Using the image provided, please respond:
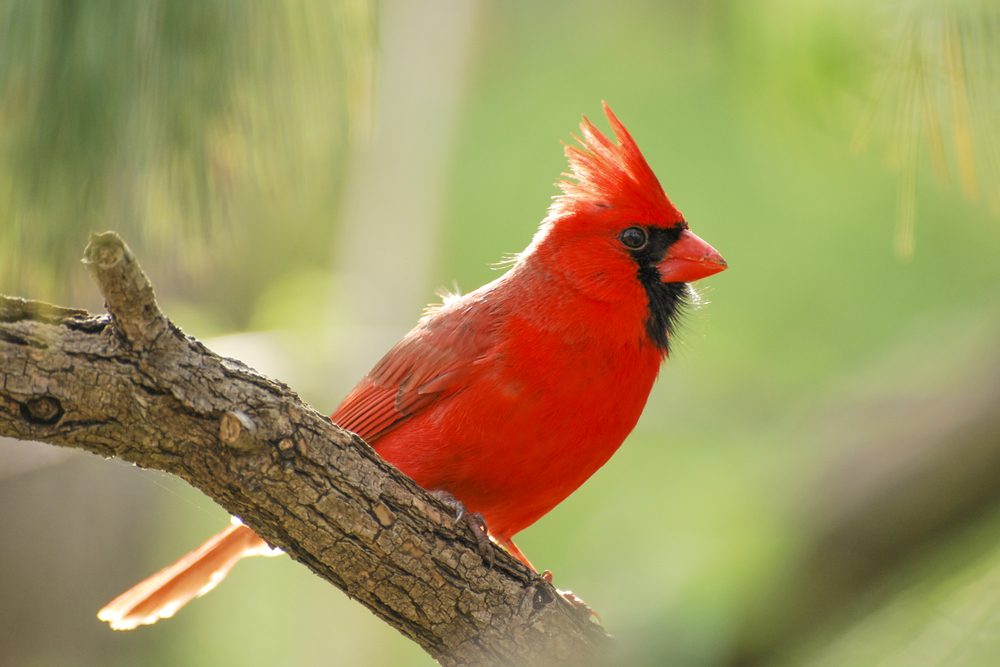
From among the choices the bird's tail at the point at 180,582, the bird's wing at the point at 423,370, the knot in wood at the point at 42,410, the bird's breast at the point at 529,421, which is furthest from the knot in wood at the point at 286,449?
the bird's tail at the point at 180,582

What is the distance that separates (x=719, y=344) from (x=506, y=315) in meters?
3.13

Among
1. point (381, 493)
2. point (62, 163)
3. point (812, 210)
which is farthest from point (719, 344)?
point (62, 163)

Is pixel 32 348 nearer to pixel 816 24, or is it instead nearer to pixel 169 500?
pixel 816 24

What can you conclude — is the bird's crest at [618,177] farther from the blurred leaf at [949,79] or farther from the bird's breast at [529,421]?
the blurred leaf at [949,79]

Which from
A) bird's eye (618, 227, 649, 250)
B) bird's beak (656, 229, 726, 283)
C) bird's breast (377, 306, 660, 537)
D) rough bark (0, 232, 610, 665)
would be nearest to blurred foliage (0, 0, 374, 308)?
rough bark (0, 232, 610, 665)

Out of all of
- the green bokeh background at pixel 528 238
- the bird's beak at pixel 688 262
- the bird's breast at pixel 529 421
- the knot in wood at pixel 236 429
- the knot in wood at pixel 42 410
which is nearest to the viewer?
the knot in wood at pixel 42 410

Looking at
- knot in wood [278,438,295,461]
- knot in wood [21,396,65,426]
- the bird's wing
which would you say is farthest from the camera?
the bird's wing

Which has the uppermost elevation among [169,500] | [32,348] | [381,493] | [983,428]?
[32,348]

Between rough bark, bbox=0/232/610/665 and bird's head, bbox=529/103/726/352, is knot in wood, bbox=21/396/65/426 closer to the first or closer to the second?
rough bark, bbox=0/232/610/665

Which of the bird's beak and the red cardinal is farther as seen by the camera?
the bird's beak

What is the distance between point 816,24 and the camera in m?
3.65

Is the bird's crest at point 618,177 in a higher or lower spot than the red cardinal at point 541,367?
higher

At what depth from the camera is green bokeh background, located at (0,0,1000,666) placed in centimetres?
235

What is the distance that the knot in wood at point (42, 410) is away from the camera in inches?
76.5
